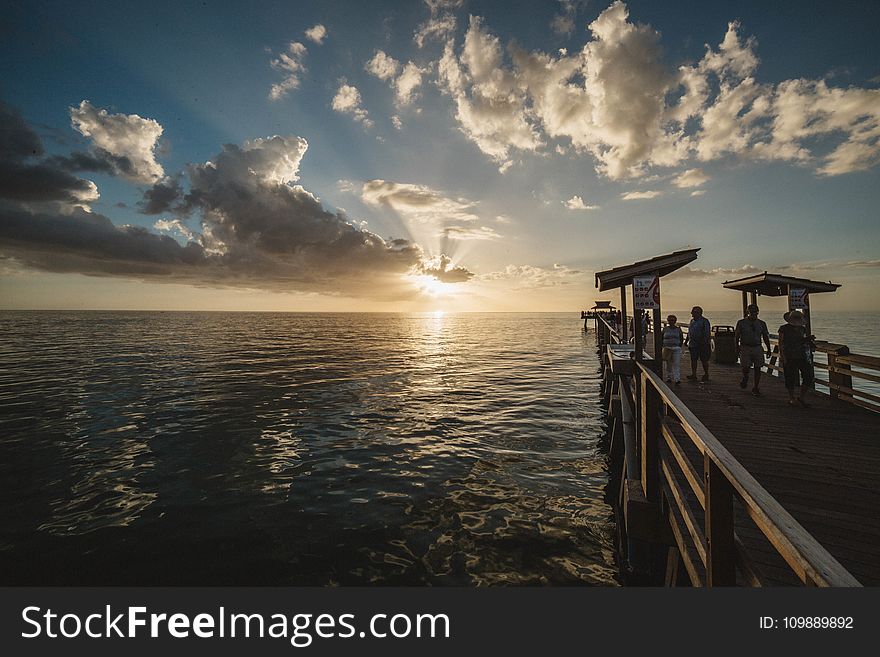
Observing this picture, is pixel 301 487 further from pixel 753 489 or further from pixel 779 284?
pixel 779 284

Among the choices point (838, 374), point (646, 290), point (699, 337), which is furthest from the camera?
point (699, 337)

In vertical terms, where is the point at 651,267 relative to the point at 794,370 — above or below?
above

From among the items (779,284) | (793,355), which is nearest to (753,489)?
(793,355)

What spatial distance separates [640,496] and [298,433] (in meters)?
8.85

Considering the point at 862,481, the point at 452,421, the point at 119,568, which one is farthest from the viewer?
the point at 452,421

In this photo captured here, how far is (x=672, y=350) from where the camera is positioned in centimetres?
1115

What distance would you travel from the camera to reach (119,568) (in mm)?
5188

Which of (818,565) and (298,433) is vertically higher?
(818,565)

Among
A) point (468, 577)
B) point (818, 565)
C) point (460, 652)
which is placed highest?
point (818, 565)

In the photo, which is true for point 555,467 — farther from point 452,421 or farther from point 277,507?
point 277,507

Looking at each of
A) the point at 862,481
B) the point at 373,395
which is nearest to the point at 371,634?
the point at 862,481

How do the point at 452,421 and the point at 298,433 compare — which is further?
the point at 452,421

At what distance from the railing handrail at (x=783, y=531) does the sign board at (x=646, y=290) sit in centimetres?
798

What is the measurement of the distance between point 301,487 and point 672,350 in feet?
34.1
